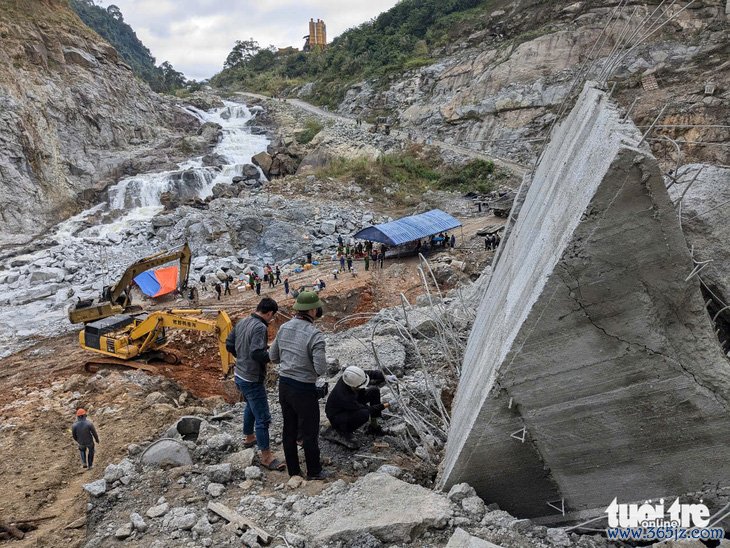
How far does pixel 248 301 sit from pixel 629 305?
12929mm

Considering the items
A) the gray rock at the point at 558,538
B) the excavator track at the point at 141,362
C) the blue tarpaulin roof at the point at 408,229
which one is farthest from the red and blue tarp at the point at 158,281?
the gray rock at the point at 558,538

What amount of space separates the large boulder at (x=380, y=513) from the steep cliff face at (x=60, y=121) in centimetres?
2336

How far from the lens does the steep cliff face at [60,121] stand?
23484 millimetres

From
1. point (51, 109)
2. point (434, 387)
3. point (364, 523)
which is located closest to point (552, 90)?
point (51, 109)

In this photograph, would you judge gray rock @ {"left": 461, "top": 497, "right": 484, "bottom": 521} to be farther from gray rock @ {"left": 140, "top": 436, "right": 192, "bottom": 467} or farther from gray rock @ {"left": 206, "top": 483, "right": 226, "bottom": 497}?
gray rock @ {"left": 140, "top": 436, "right": 192, "bottom": 467}

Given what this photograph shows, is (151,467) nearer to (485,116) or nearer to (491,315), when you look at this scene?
(491,315)

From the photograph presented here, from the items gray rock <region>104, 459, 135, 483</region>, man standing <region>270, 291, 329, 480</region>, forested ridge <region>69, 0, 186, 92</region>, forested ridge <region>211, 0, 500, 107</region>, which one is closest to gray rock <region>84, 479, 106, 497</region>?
gray rock <region>104, 459, 135, 483</region>

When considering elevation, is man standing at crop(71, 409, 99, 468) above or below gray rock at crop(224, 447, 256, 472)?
below

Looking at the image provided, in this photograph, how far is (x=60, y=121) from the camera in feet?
89.8

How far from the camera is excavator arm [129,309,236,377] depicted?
8.41m

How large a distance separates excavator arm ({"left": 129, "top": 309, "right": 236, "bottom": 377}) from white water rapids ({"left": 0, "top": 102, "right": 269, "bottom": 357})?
514 centimetres

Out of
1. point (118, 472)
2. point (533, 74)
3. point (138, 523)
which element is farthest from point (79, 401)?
point (533, 74)

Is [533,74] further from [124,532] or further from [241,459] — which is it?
[124,532]

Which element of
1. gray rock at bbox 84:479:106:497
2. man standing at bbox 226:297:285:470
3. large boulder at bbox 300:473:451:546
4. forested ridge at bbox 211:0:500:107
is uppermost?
forested ridge at bbox 211:0:500:107
